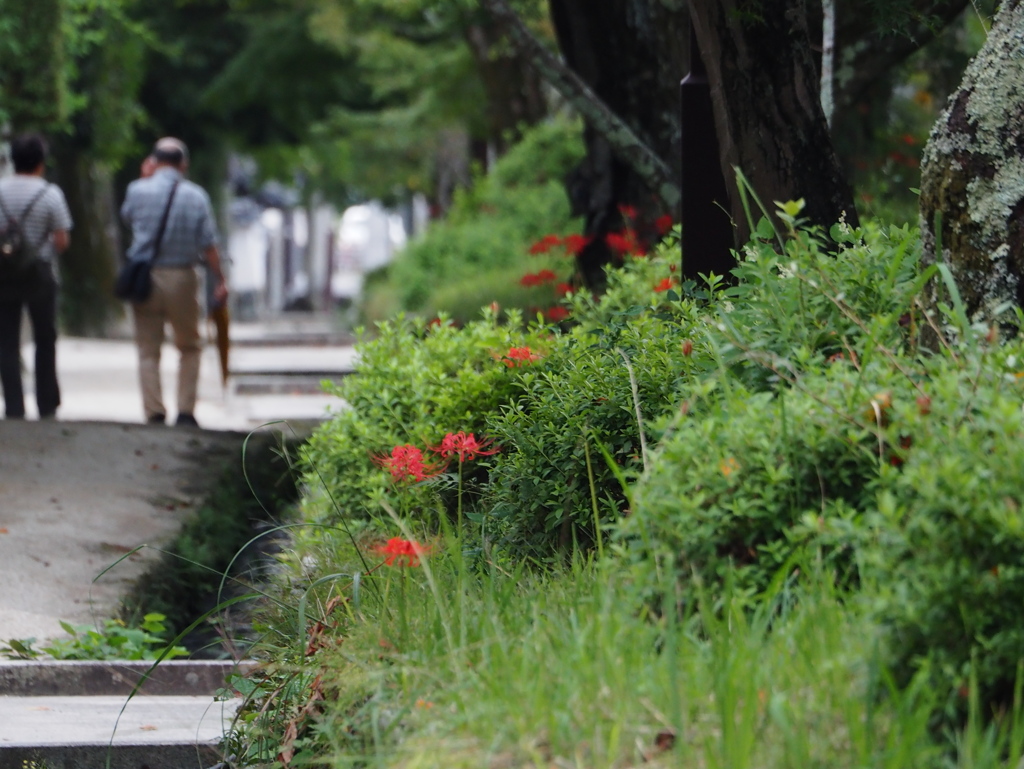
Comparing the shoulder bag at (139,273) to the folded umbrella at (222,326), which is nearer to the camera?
the shoulder bag at (139,273)

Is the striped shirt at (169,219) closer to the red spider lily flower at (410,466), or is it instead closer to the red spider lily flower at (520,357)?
the red spider lily flower at (520,357)

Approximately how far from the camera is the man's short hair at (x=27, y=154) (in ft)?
31.3

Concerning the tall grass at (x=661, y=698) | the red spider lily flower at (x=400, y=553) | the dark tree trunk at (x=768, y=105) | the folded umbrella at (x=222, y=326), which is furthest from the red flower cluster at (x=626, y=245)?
the tall grass at (x=661, y=698)

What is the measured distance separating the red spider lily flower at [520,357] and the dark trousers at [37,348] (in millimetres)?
5847

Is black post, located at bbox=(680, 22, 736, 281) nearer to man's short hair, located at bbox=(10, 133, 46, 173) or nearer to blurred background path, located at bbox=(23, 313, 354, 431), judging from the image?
blurred background path, located at bbox=(23, 313, 354, 431)

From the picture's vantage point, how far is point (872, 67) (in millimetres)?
8391

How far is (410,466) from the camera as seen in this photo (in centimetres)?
409

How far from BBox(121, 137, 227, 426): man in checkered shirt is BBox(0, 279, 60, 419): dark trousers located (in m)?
0.63

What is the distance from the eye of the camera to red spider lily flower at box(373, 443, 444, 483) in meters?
4.09

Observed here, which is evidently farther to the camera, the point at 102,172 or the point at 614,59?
the point at 102,172

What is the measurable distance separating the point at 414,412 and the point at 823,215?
1598 millimetres

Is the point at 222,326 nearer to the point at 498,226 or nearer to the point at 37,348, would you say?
the point at 37,348

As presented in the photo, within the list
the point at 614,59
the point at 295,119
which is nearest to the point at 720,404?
the point at 614,59

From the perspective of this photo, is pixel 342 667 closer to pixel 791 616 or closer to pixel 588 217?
pixel 791 616
